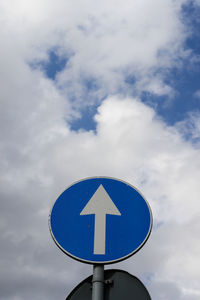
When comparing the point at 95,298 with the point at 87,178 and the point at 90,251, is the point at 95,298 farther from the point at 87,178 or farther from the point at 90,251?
the point at 87,178

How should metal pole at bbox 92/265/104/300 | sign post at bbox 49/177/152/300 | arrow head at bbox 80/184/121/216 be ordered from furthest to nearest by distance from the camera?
arrow head at bbox 80/184/121/216 < sign post at bbox 49/177/152/300 < metal pole at bbox 92/265/104/300

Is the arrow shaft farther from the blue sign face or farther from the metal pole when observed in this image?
the metal pole

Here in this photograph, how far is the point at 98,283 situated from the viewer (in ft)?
6.29

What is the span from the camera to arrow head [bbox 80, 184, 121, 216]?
222 centimetres

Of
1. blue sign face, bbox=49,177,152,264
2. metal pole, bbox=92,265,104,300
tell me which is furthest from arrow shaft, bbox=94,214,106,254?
metal pole, bbox=92,265,104,300

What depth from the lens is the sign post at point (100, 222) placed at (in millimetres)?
2062

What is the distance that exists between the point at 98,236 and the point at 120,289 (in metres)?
0.35

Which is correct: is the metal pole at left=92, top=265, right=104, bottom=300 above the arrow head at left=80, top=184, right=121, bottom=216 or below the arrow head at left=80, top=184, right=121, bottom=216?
below

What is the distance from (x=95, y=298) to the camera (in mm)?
1855

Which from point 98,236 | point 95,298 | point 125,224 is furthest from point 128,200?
point 95,298

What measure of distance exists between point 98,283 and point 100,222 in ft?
1.32

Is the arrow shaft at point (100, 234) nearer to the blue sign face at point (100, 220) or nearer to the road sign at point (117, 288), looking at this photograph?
the blue sign face at point (100, 220)

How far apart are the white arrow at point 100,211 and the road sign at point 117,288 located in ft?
0.57

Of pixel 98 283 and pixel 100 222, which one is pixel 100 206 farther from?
pixel 98 283
